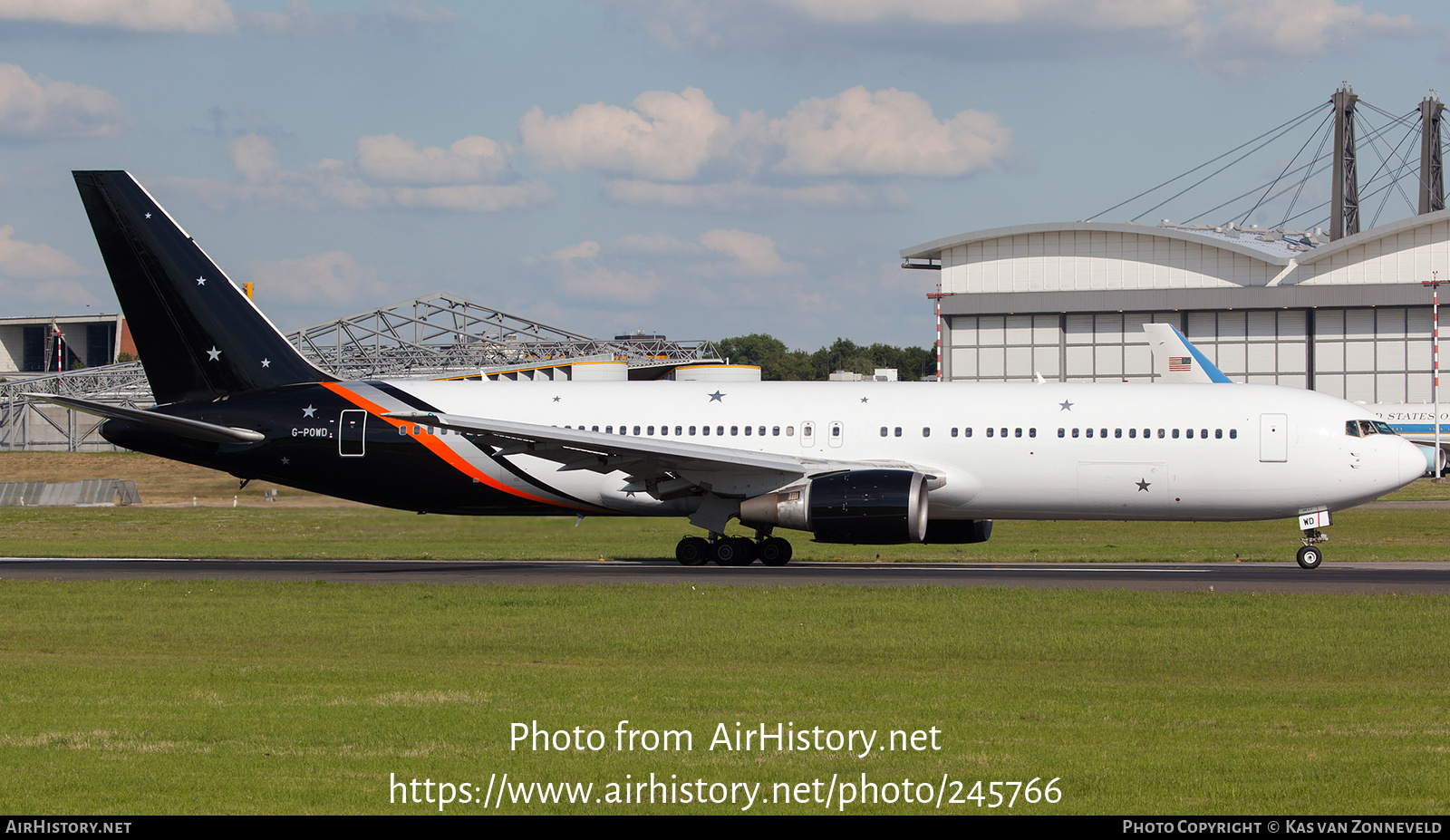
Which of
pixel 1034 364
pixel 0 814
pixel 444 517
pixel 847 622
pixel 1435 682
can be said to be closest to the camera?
pixel 0 814

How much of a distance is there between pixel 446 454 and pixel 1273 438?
16871 mm

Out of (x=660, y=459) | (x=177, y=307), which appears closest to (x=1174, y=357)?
(x=660, y=459)

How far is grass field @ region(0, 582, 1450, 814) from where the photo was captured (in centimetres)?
891

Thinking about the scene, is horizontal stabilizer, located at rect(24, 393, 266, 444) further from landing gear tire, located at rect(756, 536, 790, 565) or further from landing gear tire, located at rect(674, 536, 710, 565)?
landing gear tire, located at rect(756, 536, 790, 565)


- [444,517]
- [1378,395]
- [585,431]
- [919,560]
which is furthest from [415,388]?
[1378,395]

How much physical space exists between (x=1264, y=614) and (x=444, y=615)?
36.8 ft

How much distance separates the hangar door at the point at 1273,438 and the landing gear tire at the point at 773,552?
972cm

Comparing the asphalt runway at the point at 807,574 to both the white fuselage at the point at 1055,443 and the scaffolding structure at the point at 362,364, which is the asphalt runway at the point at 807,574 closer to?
the white fuselage at the point at 1055,443

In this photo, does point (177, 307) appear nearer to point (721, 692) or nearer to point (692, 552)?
point (692, 552)

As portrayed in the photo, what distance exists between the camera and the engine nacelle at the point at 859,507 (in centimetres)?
2431

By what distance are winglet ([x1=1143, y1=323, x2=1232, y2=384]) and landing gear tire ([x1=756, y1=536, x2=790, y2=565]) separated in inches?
979

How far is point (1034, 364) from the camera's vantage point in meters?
87.0

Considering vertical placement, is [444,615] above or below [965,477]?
below

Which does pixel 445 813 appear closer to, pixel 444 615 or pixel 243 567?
pixel 444 615
